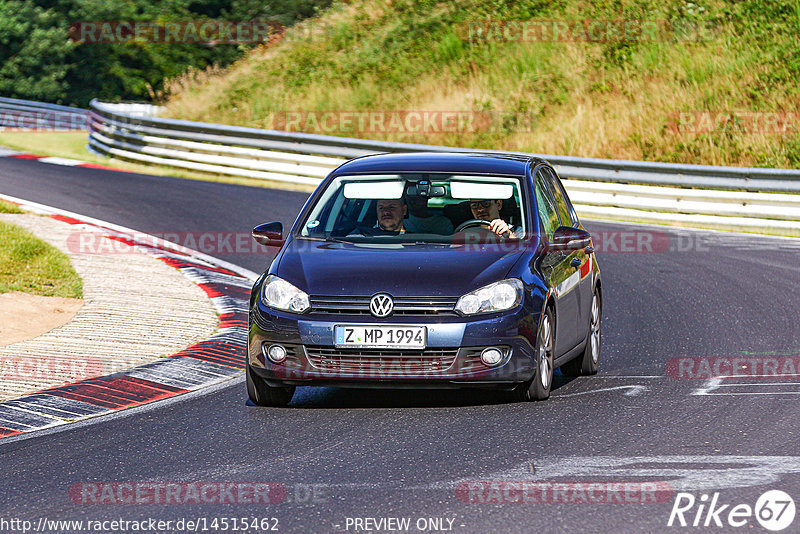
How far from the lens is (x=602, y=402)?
839 centimetres

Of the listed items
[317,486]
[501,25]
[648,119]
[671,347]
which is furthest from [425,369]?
[501,25]

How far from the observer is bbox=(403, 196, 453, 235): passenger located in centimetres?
896

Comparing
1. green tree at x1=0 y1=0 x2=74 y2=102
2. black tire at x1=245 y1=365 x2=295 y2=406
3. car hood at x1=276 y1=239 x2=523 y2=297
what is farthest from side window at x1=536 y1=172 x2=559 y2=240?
green tree at x1=0 y1=0 x2=74 y2=102

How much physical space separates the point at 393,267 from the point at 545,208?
1.72 metres

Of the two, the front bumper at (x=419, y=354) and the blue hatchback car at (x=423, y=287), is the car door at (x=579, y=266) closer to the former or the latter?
the blue hatchback car at (x=423, y=287)

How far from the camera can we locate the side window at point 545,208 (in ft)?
29.9

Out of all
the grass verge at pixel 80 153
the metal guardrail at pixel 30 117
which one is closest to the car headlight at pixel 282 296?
the grass verge at pixel 80 153

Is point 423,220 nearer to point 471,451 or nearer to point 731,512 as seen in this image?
point 471,451

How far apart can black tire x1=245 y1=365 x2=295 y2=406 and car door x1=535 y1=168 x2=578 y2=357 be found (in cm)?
183

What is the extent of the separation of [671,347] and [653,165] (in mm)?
11303

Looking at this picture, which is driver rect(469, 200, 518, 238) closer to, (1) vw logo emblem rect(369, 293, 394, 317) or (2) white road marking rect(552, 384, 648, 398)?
(2) white road marking rect(552, 384, 648, 398)

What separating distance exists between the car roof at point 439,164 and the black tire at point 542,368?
138 centimetres

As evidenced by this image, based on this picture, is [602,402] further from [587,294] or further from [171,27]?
[171,27]

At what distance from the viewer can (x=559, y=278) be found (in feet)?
28.7
